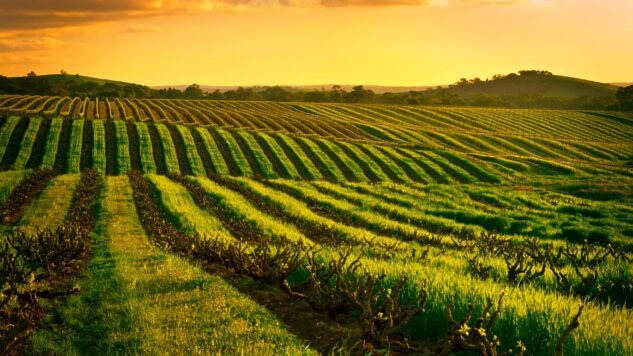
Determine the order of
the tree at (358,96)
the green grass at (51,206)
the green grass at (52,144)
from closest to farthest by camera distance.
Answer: the green grass at (51,206), the green grass at (52,144), the tree at (358,96)

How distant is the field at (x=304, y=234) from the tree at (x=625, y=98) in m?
38.8

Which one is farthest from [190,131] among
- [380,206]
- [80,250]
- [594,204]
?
[80,250]

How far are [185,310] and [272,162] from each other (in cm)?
4681

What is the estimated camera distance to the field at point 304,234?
7688 millimetres

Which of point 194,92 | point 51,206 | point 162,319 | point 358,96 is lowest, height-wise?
point 51,206

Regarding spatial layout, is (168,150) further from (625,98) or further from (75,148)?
(625,98)

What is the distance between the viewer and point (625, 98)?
132750 millimetres

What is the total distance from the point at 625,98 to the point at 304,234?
13307 centimetres

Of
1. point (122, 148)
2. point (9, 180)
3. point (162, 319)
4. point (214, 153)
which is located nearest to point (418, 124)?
point (214, 153)

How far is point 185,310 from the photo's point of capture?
9219 millimetres

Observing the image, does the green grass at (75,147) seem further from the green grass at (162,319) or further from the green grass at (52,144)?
the green grass at (162,319)

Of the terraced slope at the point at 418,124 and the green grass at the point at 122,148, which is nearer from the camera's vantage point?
the green grass at the point at 122,148

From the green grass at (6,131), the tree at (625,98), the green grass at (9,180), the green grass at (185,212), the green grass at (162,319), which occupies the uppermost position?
the tree at (625,98)

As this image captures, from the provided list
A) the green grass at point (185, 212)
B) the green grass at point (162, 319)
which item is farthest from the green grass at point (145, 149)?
the green grass at point (162, 319)
